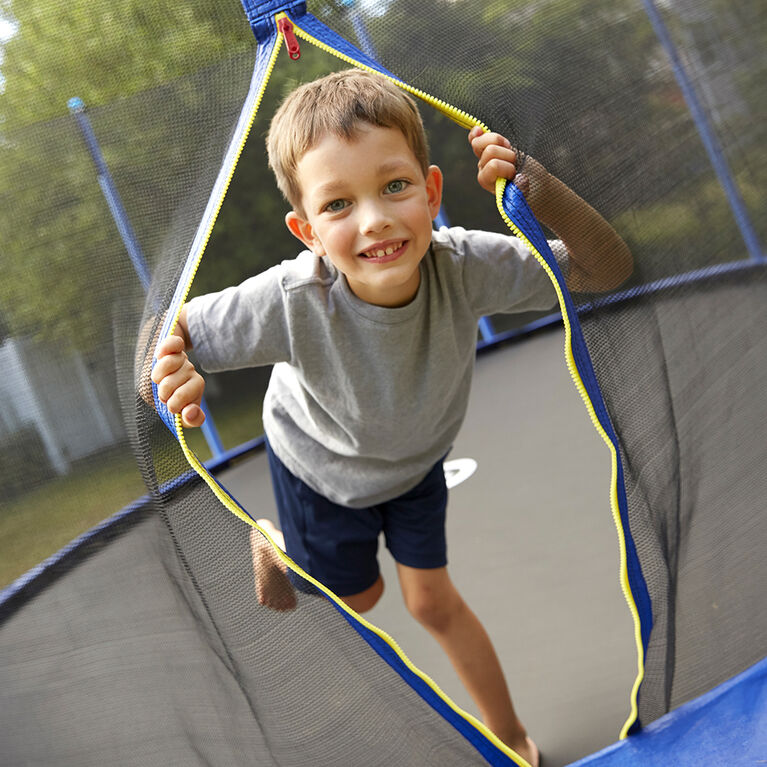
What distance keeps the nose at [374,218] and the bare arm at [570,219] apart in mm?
128

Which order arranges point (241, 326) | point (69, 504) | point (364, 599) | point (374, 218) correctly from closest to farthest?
1. point (69, 504)
2. point (374, 218)
3. point (241, 326)
4. point (364, 599)

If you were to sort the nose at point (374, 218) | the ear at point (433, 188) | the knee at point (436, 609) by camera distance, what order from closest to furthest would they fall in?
the nose at point (374, 218), the ear at point (433, 188), the knee at point (436, 609)

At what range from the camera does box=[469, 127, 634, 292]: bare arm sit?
909mm

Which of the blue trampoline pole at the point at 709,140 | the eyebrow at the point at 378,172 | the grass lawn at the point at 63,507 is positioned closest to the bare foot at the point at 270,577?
the grass lawn at the point at 63,507

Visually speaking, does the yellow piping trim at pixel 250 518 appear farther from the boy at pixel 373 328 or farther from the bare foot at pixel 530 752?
the bare foot at pixel 530 752

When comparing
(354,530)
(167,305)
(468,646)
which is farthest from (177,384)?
(468,646)

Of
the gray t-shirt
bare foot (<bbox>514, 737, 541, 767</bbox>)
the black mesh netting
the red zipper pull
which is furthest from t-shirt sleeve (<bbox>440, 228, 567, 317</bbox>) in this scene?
bare foot (<bbox>514, 737, 541, 767</bbox>)

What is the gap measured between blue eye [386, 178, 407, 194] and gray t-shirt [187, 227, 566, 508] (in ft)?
0.55

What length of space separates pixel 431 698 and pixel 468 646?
421mm

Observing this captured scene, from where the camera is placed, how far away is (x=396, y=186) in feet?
3.42

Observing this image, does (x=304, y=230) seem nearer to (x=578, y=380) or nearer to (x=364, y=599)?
(x=578, y=380)

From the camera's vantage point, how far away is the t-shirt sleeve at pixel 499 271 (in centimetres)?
119

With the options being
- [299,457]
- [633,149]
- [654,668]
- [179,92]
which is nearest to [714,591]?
[654,668]

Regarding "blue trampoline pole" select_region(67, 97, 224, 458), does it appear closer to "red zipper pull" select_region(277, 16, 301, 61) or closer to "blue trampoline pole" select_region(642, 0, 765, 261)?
"red zipper pull" select_region(277, 16, 301, 61)
